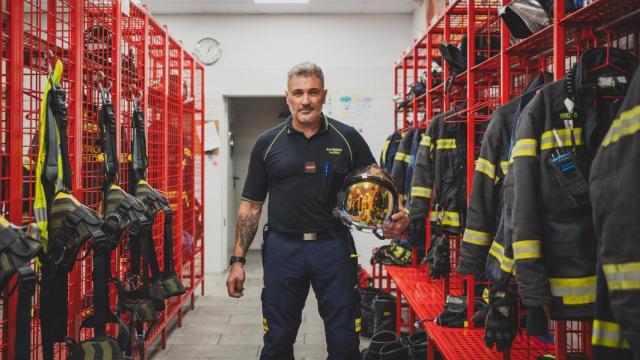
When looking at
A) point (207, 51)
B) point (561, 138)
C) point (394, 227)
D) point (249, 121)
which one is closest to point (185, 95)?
point (207, 51)

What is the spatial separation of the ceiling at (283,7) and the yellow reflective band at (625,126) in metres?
5.31

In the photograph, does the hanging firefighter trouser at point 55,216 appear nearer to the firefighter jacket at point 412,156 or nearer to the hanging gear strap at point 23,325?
the hanging gear strap at point 23,325

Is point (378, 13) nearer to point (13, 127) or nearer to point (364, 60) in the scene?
point (364, 60)

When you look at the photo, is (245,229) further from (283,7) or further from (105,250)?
(283,7)

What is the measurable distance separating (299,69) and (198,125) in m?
4.16

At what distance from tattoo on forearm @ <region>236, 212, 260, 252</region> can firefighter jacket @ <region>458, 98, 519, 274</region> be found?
99 centimetres

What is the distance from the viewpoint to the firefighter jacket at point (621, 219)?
112 centimetres

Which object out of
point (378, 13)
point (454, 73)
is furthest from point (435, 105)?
point (378, 13)

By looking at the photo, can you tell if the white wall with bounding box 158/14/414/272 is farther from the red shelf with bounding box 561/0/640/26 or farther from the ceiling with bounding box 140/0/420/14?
the red shelf with bounding box 561/0/640/26

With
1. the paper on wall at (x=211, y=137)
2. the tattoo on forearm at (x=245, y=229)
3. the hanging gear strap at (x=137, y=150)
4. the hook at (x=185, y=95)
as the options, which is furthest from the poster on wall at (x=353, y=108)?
the tattoo on forearm at (x=245, y=229)

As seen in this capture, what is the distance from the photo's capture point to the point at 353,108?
6.53 meters

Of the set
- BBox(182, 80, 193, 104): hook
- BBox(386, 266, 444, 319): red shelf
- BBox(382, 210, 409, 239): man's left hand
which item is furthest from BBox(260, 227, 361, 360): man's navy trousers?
BBox(182, 80, 193, 104): hook

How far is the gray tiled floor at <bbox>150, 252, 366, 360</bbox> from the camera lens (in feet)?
11.9

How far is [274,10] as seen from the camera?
6.43m
